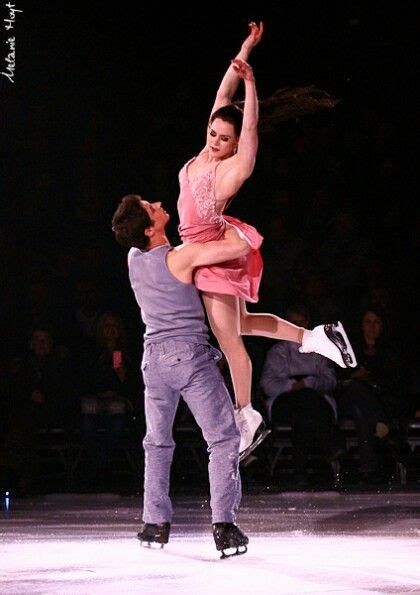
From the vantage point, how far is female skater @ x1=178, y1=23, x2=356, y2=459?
571cm

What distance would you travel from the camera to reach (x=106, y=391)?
9336 millimetres

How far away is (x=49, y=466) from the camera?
10.2m

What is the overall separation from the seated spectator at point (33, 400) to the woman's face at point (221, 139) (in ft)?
11.8

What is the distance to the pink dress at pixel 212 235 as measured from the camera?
225 inches

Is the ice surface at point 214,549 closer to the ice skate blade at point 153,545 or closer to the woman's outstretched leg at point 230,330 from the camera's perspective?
the ice skate blade at point 153,545

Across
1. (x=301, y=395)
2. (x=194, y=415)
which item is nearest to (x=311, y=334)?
(x=194, y=415)

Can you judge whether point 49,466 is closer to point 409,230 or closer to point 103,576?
point 409,230

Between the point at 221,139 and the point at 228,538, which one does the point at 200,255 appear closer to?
the point at 221,139

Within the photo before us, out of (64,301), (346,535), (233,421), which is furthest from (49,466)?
(233,421)

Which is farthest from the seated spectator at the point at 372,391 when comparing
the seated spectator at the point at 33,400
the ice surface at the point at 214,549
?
the seated spectator at the point at 33,400

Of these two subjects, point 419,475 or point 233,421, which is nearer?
point 233,421

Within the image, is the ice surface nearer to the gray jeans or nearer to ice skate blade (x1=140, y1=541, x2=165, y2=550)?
ice skate blade (x1=140, y1=541, x2=165, y2=550)

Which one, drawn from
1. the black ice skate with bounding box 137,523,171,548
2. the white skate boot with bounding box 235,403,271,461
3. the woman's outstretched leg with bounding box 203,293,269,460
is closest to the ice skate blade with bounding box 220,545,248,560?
the black ice skate with bounding box 137,523,171,548

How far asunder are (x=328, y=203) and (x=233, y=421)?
18.4 feet
